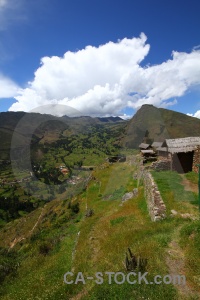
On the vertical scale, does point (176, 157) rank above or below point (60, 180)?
above

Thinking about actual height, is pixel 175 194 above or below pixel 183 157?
below

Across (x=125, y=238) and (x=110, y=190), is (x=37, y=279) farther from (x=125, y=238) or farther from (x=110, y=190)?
(x=110, y=190)

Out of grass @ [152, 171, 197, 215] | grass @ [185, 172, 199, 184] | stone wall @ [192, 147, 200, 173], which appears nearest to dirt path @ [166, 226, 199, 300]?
grass @ [152, 171, 197, 215]

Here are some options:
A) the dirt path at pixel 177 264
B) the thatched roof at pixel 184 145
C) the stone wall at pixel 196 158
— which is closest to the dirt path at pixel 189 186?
the stone wall at pixel 196 158

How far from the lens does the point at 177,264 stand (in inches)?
424

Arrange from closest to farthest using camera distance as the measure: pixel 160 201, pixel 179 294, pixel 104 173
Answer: pixel 179 294
pixel 160 201
pixel 104 173

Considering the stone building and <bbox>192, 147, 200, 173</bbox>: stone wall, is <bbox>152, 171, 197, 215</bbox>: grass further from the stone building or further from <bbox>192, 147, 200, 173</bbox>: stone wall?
the stone building

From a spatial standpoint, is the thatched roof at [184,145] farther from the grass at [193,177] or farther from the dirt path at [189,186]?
the dirt path at [189,186]

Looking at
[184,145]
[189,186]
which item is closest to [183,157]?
[184,145]

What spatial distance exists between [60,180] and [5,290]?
153622 millimetres

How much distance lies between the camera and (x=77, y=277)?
39.9 ft

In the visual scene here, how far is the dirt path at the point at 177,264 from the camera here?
8.84m

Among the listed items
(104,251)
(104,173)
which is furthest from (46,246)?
(104,173)

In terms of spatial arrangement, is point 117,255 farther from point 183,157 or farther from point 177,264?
point 183,157
